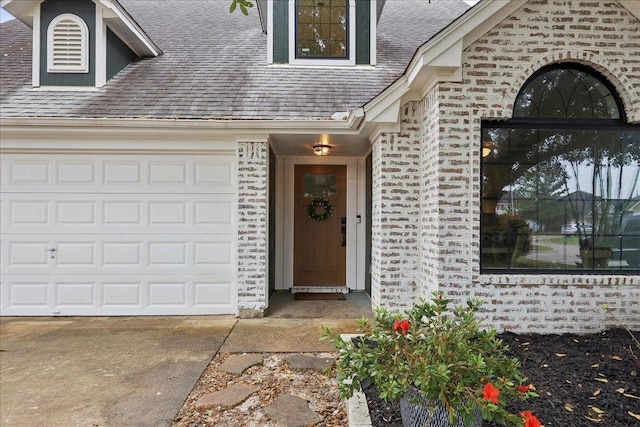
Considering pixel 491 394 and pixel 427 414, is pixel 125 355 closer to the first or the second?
pixel 427 414

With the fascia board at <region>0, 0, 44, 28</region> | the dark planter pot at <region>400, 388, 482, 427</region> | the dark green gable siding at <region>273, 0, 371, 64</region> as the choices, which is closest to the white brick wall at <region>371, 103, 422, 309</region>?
the dark planter pot at <region>400, 388, 482, 427</region>

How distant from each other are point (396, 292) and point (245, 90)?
3661 millimetres

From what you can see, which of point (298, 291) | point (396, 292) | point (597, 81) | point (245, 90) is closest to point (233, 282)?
point (298, 291)

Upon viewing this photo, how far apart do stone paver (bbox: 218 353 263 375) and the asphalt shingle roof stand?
116 inches

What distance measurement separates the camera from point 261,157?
4.89 m

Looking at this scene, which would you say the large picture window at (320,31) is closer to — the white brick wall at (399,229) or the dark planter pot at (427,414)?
the white brick wall at (399,229)

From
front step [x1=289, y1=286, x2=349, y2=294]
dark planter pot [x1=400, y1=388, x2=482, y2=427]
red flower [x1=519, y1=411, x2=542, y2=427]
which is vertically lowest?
front step [x1=289, y1=286, x2=349, y2=294]

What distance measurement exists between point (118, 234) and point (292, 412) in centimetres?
374

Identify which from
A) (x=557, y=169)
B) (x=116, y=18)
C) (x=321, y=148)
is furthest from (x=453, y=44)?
(x=116, y=18)

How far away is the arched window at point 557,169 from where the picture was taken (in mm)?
3844

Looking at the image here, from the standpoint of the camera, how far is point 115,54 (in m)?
5.85

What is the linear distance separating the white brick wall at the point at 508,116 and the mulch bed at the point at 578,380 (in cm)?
27

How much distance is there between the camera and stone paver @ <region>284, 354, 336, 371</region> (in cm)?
339

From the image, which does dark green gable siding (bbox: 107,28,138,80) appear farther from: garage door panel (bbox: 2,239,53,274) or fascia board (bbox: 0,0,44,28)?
garage door panel (bbox: 2,239,53,274)
